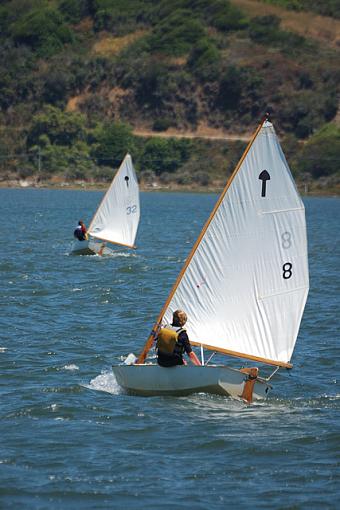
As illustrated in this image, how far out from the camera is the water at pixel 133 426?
52.3 ft

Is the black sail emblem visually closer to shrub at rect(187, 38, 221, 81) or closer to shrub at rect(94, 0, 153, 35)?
shrub at rect(187, 38, 221, 81)

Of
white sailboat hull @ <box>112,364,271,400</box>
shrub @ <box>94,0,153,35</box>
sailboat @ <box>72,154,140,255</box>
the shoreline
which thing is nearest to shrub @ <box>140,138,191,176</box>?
the shoreline

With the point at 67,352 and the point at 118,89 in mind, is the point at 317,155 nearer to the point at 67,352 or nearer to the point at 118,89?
the point at 118,89

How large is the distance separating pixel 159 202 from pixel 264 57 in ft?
176

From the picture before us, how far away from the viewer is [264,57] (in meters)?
163

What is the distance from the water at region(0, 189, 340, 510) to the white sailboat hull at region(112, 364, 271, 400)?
0.79ft

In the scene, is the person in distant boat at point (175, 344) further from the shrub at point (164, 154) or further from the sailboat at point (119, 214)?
the shrub at point (164, 154)

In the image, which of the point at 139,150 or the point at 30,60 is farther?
the point at 30,60

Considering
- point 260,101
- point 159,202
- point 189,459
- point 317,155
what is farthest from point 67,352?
point 260,101

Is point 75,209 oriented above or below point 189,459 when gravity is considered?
below

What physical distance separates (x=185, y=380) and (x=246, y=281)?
238 cm

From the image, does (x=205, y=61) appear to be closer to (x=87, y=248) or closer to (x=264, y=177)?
(x=87, y=248)

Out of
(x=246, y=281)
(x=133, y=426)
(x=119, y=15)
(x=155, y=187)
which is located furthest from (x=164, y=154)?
(x=133, y=426)

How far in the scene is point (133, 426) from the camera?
749 inches
